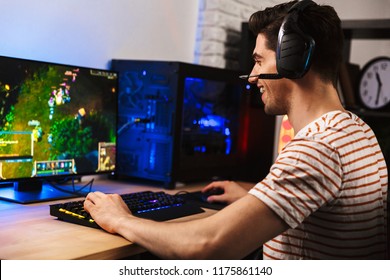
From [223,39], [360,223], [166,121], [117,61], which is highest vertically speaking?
[223,39]

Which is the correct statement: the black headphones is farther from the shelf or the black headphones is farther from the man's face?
the shelf

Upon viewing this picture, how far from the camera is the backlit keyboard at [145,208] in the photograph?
130cm

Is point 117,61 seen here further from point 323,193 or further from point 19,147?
point 323,193

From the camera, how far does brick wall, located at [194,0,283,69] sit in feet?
7.71

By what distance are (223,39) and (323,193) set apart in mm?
1467

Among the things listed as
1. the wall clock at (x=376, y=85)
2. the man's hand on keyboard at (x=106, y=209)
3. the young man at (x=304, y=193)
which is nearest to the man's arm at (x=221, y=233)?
the young man at (x=304, y=193)

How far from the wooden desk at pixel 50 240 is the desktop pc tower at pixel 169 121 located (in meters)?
0.57

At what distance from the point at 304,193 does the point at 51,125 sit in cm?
83

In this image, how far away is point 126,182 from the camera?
1949 mm

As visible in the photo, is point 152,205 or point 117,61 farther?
point 117,61

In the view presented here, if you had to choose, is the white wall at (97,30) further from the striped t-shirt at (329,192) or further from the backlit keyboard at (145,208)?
the striped t-shirt at (329,192)

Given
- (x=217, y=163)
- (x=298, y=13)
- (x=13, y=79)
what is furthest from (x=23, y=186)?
(x=298, y=13)

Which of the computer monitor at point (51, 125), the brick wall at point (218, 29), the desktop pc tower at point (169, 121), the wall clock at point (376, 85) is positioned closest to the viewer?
the computer monitor at point (51, 125)
